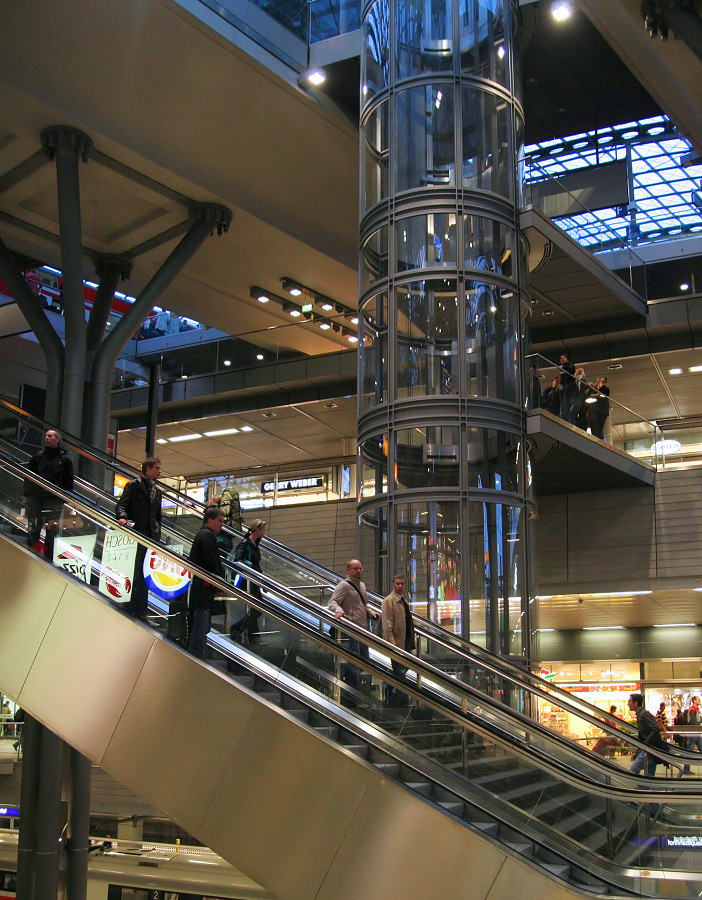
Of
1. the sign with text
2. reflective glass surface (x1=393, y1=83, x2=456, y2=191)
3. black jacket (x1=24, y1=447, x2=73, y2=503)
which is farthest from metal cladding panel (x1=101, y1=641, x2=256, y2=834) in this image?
the sign with text

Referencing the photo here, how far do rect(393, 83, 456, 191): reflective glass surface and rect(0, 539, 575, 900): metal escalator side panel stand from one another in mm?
8672

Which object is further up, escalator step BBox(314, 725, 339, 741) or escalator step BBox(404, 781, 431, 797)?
escalator step BBox(314, 725, 339, 741)

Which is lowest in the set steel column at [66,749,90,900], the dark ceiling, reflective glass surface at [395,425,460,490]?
steel column at [66,749,90,900]

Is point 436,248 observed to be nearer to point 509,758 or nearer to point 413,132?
point 413,132

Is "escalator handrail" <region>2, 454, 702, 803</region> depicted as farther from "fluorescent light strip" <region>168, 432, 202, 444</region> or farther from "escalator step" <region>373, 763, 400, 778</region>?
"fluorescent light strip" <region>168, 432, 202, 444</region>

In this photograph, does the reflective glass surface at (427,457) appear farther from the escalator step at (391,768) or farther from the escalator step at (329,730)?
the escalator step at (391,768)

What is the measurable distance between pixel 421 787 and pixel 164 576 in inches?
113

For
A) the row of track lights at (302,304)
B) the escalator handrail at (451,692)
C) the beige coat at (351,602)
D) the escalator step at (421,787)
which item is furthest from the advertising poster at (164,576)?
the row of track lights at (302,304)

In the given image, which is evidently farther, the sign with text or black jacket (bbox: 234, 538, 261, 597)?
the sign with text

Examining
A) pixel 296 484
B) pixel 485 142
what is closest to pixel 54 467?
pixel 485 142

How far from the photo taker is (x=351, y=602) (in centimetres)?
1007

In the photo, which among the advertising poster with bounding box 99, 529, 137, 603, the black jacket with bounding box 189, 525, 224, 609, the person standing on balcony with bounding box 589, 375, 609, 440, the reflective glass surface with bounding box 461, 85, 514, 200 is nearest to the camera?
the black jacket with bounding box 189, 525, 224, 609

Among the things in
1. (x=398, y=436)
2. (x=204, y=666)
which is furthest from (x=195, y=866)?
(x=204, y=666)

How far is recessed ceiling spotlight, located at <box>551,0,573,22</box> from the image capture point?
15.7 meters
